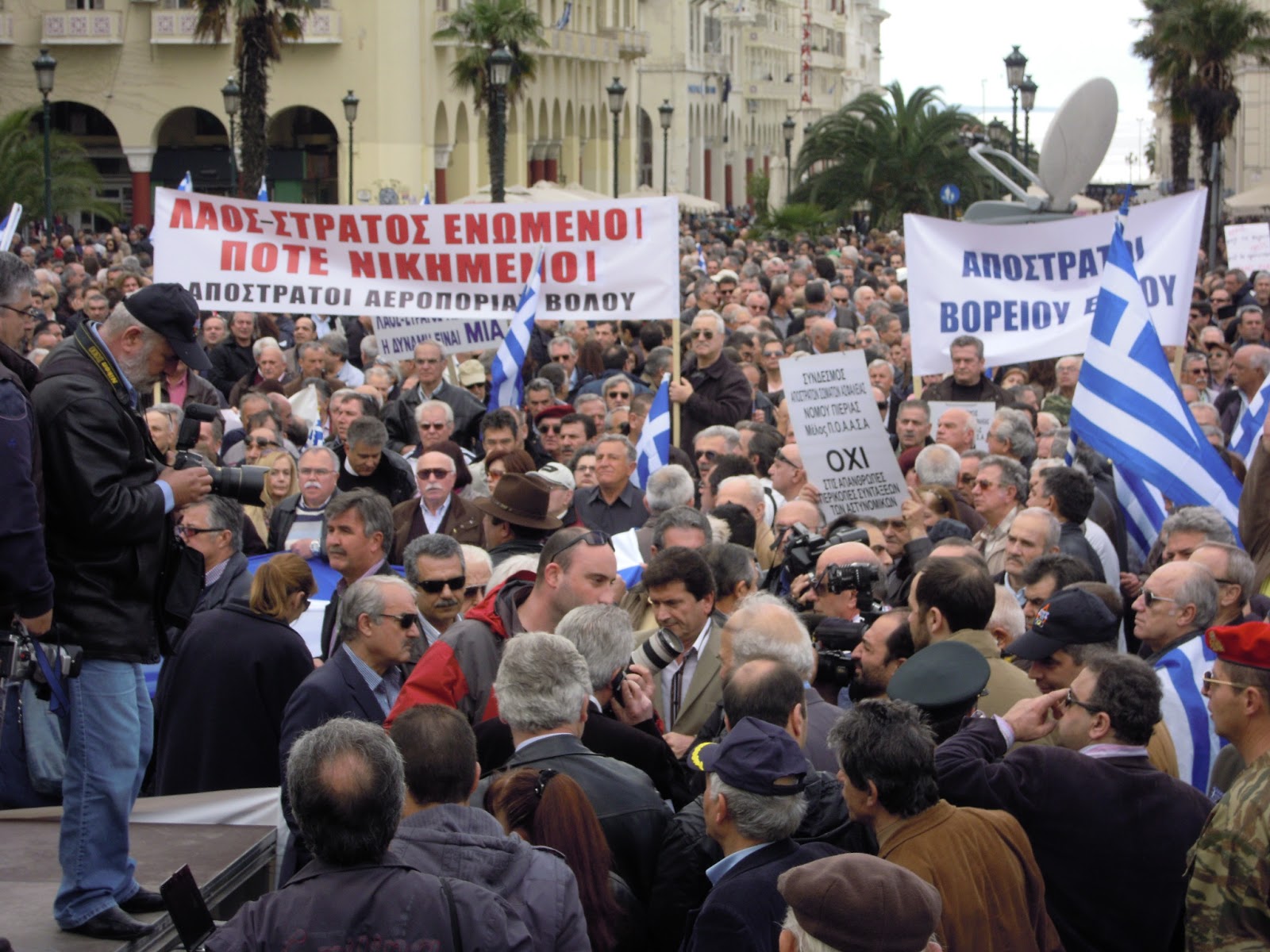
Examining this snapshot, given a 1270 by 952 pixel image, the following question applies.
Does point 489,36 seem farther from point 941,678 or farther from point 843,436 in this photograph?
point 941,678

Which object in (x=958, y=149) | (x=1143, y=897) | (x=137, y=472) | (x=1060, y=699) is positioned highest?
(x=958, y=149)

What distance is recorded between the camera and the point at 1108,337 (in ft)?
27.2

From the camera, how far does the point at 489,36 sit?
43.4 metres

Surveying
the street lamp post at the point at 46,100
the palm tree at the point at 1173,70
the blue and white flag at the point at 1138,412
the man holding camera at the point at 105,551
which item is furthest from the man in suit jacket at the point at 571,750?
the palm tree at the point at 1173,70

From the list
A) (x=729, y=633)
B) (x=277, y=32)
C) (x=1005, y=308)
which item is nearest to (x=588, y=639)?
(x=729, y=633)

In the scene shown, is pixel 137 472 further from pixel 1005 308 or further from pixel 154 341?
pixel 1005 308

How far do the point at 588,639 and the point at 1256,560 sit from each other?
358cm

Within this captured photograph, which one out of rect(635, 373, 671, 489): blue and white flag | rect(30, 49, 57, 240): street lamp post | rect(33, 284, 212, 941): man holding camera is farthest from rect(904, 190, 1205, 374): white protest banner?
rect(30, 49, 57, 240): street lamp post

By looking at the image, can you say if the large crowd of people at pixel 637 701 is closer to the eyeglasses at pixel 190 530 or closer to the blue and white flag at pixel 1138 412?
Result: the eyeglasses at pixel 190 530

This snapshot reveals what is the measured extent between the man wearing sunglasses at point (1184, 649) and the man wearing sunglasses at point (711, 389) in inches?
228

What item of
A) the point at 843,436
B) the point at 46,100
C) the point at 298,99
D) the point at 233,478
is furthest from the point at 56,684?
A: the point at 298,99

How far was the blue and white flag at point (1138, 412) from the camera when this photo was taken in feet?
25.4

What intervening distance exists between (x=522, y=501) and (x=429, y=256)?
15.3 feet

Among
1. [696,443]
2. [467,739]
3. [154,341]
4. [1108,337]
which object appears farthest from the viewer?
[696,443]
